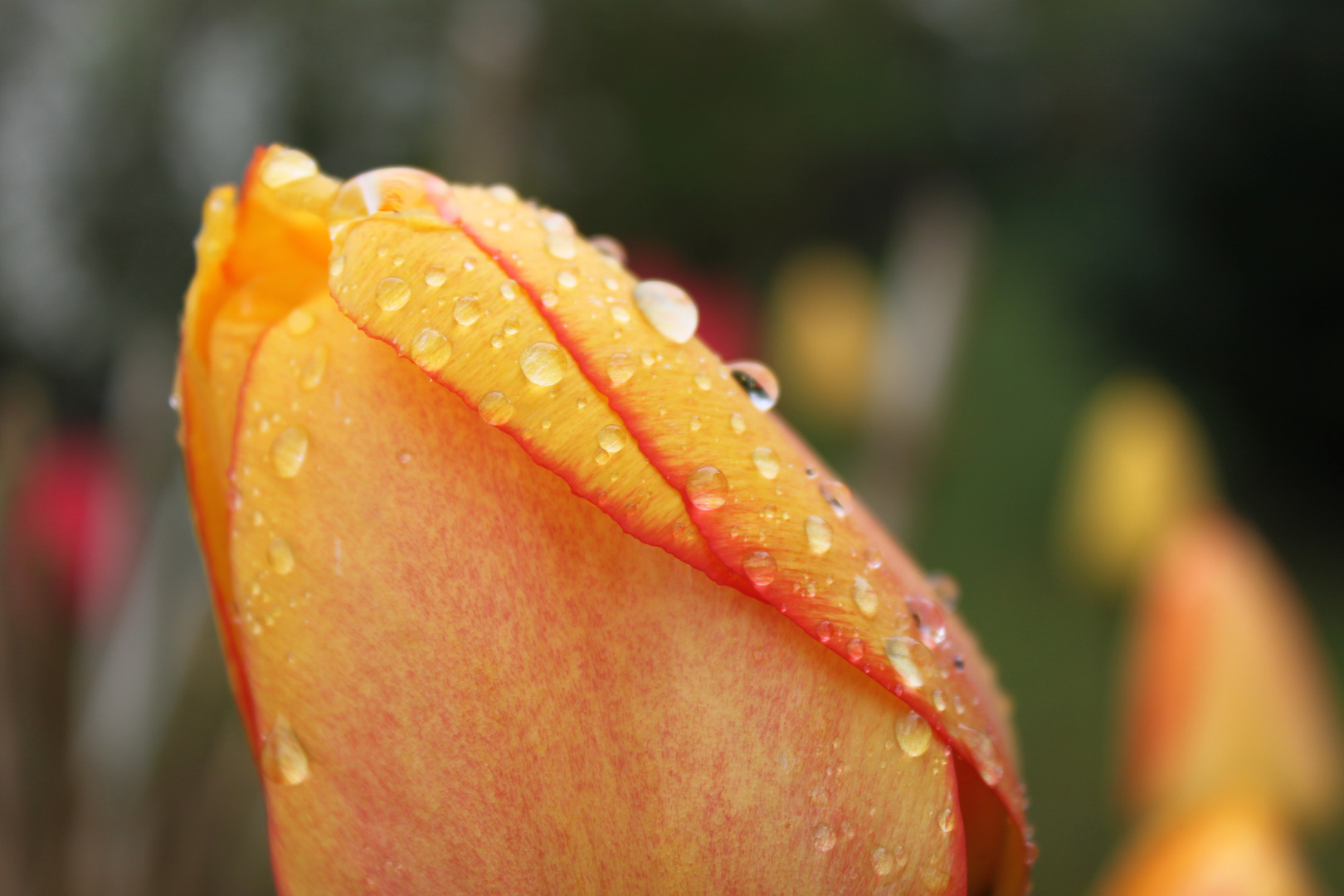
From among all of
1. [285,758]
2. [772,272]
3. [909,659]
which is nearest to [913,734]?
[909,659]

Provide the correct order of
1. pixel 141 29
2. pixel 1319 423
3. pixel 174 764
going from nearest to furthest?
pixel 174 764 < pixel 141 29 < pixel 1319 423

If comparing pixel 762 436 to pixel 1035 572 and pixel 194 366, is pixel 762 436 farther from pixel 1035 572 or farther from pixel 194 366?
pixel 1035 572

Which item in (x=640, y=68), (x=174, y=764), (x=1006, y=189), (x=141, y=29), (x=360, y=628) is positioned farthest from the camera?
(x=1006, y=189)

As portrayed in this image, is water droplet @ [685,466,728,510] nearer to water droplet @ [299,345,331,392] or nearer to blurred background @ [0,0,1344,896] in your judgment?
water droplet @ [299,345,331,392]

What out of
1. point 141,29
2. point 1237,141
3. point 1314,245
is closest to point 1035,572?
point 1314,245

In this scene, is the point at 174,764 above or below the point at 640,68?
above

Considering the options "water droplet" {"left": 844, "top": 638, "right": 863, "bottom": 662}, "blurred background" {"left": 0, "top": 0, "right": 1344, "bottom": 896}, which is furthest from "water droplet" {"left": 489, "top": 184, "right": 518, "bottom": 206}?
"blurred background" {"left": 0, "top": 0, "right": 1344, "bottom": 896}

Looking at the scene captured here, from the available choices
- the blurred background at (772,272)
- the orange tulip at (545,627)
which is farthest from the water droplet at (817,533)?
the blurred background at (772,272)
